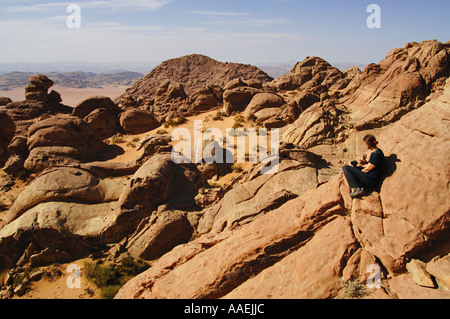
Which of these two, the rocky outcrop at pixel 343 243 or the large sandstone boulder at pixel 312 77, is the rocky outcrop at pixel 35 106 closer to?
the rocky outcrop at pixel 343 243

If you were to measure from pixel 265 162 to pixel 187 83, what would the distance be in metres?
42.7

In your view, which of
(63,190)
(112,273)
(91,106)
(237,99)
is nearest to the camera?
(112,273)

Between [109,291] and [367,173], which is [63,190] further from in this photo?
[367,173]

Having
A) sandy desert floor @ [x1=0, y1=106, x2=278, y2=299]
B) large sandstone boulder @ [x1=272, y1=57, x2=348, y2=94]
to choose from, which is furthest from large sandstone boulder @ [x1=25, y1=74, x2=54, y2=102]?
large sandstone boulder @ [x1=272, y1=57, x2=348, y2=94]

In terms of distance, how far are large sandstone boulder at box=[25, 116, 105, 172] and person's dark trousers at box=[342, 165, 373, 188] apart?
16661 mm

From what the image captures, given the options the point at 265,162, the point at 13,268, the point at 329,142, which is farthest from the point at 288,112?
the point at 13,268

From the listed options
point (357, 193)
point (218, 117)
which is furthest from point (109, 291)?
point (218, 117)

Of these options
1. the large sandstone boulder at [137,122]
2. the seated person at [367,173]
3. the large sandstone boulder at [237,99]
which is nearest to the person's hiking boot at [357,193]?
the seated person at [367,173]

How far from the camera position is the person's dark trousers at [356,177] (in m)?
5.25

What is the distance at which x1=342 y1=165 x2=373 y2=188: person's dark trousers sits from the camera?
5246 millimetres

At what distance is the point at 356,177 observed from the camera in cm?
538

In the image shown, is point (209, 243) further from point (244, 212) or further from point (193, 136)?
point (193, 136)

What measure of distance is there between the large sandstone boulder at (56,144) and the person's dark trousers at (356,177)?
1666 centimetres

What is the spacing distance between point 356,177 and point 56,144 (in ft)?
60.4
